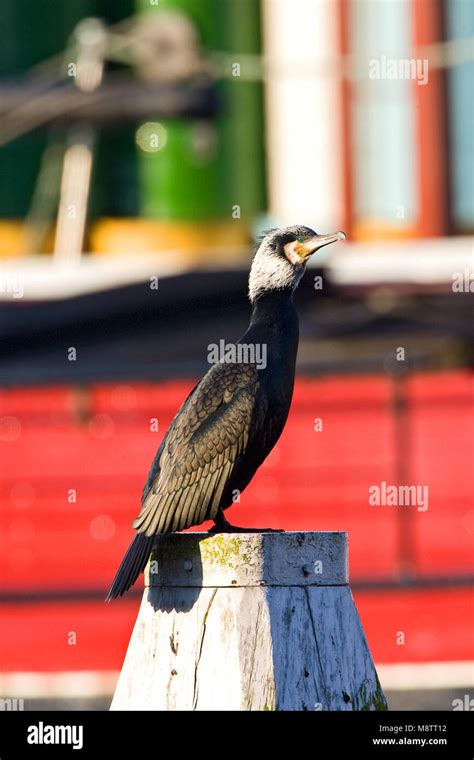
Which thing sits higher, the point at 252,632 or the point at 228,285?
the point at 228,285

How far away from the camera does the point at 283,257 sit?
5.85 meters

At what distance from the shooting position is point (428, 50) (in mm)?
16969

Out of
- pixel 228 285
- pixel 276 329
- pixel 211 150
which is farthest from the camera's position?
pixel 211 150

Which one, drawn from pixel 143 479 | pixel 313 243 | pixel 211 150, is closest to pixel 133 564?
pixel 313 243

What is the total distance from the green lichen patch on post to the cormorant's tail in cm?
30

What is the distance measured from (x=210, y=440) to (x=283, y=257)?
702 mm

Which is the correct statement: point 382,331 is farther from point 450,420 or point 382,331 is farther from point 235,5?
point 235,5

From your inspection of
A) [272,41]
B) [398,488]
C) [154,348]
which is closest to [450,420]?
[398,488]

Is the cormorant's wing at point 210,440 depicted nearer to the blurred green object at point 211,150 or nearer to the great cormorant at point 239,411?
the great cormorant at point 239,411

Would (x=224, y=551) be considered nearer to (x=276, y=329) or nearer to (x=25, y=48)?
(x=276, y=329)

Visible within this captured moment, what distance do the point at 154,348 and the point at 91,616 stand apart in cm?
249

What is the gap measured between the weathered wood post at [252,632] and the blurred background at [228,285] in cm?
748

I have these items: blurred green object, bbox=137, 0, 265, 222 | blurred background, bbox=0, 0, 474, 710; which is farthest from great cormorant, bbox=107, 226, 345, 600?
blurred green object, bbox=137, 0, 265, 222

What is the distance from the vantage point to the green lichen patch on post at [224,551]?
5180 mm
